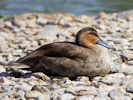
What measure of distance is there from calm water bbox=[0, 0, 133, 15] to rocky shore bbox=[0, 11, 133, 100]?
386 centimetres

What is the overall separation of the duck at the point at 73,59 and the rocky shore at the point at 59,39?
9cm

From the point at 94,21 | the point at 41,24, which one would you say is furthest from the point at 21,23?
the point at 94,21

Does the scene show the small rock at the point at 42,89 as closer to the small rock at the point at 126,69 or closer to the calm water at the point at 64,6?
the small rock at the point at 126,69

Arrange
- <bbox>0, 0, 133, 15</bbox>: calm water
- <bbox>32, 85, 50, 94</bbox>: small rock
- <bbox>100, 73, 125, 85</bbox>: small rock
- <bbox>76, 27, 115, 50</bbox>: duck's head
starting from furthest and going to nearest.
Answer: <bbox>0, 0, 133, 15</bbox>: calm water, <bbox>76, 27, 115, 50</bbox>: duck's head, <bbox>100, 73, 125, 85</bbox>: small rock, <bbox>32, 85, 50, 94</bbox>: small rock

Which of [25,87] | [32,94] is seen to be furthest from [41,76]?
[32,94]

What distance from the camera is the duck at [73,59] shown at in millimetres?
8055

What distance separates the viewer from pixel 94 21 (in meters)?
12.5

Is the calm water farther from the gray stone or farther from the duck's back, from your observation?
the gray stone

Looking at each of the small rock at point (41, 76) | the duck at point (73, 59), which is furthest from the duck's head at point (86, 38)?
the small rock at point (41, 76)

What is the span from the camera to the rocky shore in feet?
24.7

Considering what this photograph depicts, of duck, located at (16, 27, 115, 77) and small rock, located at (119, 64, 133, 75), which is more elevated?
duck, located at (16, 27, 115, 77)

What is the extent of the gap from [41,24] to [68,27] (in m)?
0.69

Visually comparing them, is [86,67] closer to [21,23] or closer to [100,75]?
[100,75]

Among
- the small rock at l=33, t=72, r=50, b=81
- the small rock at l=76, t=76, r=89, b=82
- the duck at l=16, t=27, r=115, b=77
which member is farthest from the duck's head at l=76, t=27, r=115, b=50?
the small rock at l=33, t=72, r=50, b=81
